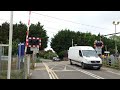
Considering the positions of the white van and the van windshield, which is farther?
the van windshield

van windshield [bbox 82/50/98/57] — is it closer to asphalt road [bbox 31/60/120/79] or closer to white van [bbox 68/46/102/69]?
white van [bbox 68/46/102/69]

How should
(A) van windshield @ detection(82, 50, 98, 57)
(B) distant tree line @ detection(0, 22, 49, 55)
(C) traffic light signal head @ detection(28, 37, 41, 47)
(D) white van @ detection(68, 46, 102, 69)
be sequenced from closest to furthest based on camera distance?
1. (D) white van @ detection(68, 46, 102, 69)
2. (C) traffic light signal head @ detection(28, 37, 41, 47)
3. (A) van windshield @ detection(82, 50, 98, 57)
4. (B) distant tree line @ detection(0, 22, 49, 55)

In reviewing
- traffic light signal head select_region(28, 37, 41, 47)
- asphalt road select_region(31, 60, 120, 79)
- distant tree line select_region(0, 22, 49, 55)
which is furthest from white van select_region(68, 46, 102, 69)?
distant tree line select_region(0, 22, 49, 55)

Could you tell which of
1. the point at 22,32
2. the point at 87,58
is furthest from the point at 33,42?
A: the point at 22,32

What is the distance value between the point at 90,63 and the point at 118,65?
319 centimetres

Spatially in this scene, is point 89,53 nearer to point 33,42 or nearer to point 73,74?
point 33,42

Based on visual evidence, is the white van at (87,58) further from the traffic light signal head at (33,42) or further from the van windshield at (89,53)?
the traffic light signal head at (33,42)

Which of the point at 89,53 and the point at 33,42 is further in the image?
the point at 89,53

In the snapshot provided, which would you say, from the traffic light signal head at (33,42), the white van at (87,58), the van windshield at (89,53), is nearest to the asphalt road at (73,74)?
the white van at (87,58)

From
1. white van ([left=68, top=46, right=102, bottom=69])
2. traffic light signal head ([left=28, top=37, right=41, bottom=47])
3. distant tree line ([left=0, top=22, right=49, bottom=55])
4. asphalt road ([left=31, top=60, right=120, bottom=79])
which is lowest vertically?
asphalt road ([left=31, top=60, right=120, bottom=79])

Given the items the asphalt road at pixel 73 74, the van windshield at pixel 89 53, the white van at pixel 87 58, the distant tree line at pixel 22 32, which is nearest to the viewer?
the asphalt road at pixel 73 74

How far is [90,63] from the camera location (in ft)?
85.6
